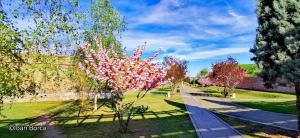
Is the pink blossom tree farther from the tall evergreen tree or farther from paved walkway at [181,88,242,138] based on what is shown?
the tall evergreen tree

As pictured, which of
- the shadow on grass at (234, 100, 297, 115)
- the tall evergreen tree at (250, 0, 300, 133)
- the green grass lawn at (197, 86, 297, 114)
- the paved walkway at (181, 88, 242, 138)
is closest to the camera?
the tall evergreen tree at (250, 0, 300, 133)

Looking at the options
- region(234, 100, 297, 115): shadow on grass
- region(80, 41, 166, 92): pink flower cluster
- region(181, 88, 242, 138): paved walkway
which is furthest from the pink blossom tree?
region(234, 100, 297, 115): shadow on grass

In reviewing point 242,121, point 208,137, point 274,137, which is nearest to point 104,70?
point 208,137

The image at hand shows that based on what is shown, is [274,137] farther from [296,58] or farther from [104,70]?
[104,70]

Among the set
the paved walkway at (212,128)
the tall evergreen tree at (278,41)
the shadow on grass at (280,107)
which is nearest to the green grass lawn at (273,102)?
the shadow on grass at (280,107)

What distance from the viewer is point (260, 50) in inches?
665

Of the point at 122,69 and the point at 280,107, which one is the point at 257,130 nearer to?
the point at 122,69

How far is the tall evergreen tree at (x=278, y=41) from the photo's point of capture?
15.5m

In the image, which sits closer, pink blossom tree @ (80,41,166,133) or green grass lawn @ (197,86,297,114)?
pink blossom tree @ (80,41,166,133)

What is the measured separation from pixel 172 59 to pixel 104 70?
5574cm

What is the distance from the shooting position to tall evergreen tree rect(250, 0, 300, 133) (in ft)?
50.7

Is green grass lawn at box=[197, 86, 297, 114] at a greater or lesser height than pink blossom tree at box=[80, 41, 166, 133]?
lesser

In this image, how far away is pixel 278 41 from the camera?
16.4m

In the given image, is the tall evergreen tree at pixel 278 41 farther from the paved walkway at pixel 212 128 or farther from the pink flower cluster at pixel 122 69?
the pink flower cluster at pixel 122 69
